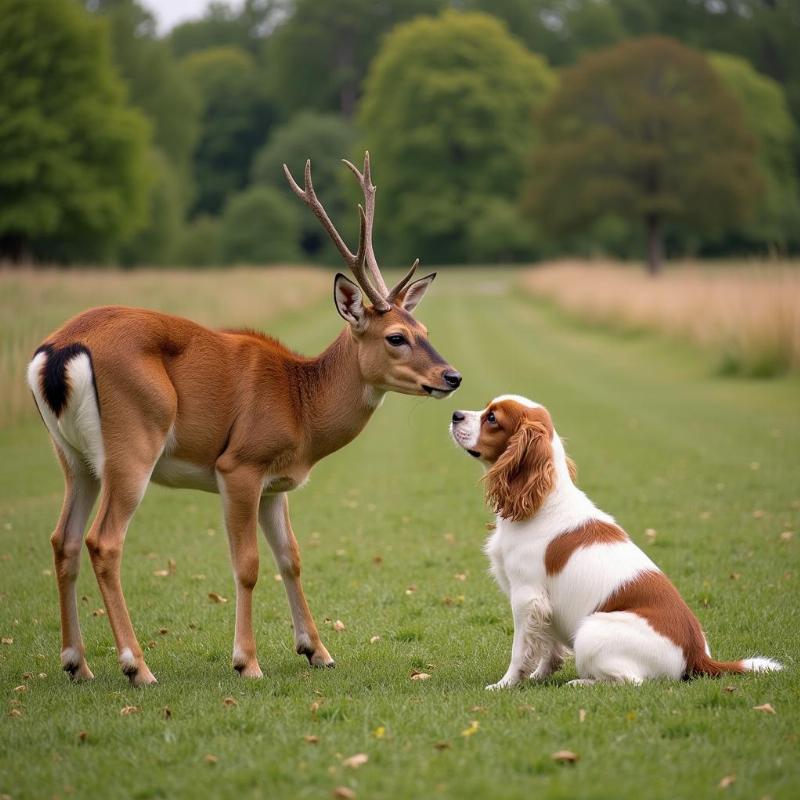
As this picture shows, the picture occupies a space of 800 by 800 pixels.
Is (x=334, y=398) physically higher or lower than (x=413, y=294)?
lower

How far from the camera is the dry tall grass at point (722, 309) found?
80.7ft

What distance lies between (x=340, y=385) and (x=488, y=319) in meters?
35.6

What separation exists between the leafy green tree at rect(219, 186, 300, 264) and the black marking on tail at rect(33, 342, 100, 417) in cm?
7151

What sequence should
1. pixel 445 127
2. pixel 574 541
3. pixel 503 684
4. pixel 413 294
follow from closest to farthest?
pixel 503 684, pixel 574 541, pixel 413 294, pixel 445 127

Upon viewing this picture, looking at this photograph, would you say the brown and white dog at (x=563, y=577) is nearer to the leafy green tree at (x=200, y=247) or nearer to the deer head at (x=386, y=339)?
the deer head at (x=386, y=339)

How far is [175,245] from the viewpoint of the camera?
7331 centimetres

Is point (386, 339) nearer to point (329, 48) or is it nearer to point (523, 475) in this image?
point (523, 475)

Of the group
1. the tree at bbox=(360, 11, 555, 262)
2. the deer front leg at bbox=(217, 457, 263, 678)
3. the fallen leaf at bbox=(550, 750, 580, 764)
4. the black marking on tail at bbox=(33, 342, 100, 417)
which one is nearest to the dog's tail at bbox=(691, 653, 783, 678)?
the fallen leaf at bbox=(550, 750, 580, 764)

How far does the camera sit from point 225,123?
10462 cm

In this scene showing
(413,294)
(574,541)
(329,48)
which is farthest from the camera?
(329,48)

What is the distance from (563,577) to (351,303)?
231 centimetres

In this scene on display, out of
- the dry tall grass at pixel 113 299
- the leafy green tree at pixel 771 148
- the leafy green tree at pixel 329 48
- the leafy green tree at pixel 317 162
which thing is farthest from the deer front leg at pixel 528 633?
the leafy green tree at pixel 329 48

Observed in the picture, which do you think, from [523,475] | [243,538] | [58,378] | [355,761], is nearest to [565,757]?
[355,761]

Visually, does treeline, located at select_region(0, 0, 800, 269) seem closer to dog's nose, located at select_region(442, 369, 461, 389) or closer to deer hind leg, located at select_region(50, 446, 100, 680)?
dog's nose, located at select_region(442, 369, 461, 389)
